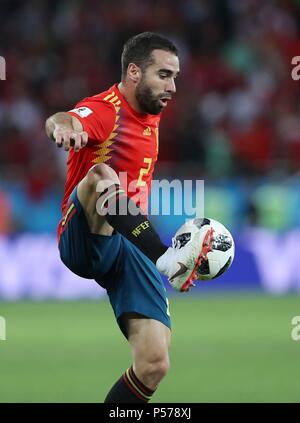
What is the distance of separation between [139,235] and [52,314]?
7.35m

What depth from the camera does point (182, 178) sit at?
45.9 feet

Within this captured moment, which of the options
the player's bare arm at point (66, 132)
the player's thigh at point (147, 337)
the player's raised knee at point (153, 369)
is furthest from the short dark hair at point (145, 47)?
the player's raised knee at point (153, 369)

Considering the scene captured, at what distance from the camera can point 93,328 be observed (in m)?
11.4

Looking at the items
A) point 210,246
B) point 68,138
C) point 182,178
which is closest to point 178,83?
point 182,178

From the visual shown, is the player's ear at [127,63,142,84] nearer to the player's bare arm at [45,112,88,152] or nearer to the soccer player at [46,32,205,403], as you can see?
the soccer player at [46,32,205,403]

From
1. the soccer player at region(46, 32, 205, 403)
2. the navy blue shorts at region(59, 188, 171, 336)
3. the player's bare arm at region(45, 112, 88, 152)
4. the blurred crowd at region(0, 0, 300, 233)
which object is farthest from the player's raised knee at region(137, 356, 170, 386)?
the blurred crowd at region(0, 0, 300, 233)

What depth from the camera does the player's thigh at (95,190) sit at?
549 cm

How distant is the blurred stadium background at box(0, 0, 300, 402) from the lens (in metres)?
8.76

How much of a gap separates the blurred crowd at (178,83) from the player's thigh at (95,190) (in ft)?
27.4

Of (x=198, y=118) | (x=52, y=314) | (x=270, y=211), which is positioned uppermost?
(x=198, y=118)

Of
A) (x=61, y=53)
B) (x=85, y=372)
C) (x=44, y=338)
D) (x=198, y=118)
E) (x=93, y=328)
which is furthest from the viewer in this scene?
(x=61, y=53)

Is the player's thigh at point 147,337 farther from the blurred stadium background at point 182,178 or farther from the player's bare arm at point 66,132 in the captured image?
the blurred stadium background at point 182,178
